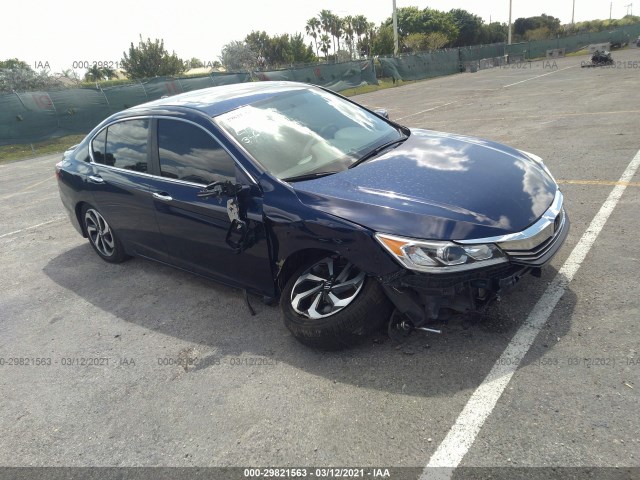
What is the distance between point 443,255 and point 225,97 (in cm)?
244

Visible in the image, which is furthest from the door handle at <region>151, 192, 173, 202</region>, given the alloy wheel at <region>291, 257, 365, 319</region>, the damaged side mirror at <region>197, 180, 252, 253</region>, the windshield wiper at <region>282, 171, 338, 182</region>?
the alloy wheel at <region>291, 257, 365, 319</region>

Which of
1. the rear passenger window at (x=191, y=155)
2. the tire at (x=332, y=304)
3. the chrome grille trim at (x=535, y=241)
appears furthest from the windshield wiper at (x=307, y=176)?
the chrome grille trim at (x=535, y=241)

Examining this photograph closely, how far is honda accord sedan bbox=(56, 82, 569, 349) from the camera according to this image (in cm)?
274

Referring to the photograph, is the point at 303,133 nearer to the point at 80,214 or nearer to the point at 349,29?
the point at 80,214

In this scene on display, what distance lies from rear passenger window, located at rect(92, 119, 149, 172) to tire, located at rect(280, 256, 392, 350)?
1.95 meters

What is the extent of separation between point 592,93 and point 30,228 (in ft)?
48.4

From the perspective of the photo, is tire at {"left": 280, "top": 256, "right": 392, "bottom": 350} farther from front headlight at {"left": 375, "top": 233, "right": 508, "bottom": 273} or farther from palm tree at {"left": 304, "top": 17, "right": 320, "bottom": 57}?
palm tree at {"left": 304, "top": 17, "right": 320, "bottom": 57}

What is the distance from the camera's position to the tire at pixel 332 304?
9.59 feet

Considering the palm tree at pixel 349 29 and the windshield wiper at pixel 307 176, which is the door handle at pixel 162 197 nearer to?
the windshield wiper at pixel 307 176

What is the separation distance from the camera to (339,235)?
113 inches

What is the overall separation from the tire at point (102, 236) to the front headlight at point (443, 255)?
11.2 feet

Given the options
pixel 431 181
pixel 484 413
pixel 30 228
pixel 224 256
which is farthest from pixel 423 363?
pixel 30 228

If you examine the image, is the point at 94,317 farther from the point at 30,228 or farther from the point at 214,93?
the point at 30,228

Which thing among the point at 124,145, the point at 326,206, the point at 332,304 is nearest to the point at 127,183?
the point at 124,145
